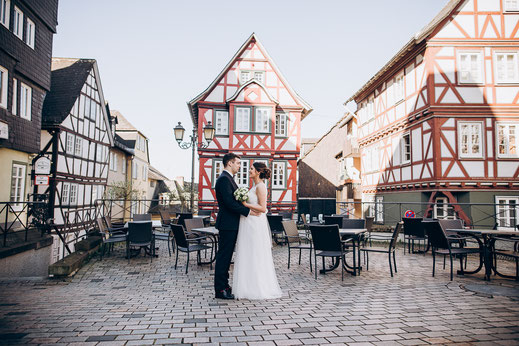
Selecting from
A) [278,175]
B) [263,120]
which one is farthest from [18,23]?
[278,175]

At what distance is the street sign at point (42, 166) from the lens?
49.2 ft

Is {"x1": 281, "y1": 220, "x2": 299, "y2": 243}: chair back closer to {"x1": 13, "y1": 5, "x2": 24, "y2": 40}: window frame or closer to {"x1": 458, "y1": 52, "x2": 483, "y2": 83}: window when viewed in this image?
{"x1": 458, "y1": 52, "x2": 483, "y2": 83}: window

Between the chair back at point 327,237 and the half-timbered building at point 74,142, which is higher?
the half-timbered building at point 74,142

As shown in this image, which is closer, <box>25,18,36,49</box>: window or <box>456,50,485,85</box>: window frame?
<box>25,18,36,49</box>: window

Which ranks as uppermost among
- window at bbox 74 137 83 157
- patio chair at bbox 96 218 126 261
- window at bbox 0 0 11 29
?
window at bbox 0 0 11 29

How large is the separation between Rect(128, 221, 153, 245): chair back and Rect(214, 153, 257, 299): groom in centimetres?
368

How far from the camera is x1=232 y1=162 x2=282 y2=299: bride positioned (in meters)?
5.17

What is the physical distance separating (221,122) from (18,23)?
10.9 metres

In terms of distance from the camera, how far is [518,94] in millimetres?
15242

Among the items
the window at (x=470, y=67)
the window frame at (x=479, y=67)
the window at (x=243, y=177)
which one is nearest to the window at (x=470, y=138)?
the window frame at (x=479, y=67)

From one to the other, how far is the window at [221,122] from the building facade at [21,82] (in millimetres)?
9048

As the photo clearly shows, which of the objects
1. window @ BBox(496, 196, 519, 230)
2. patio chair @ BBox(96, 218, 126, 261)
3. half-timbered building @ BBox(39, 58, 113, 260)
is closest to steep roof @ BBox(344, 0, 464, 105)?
window @ BBox(496, 196, 519, 230)

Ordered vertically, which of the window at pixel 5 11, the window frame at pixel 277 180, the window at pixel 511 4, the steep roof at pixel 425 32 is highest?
the window at pixel 511 4

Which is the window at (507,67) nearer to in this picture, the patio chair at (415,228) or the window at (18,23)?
the patio chair at (415,228)
